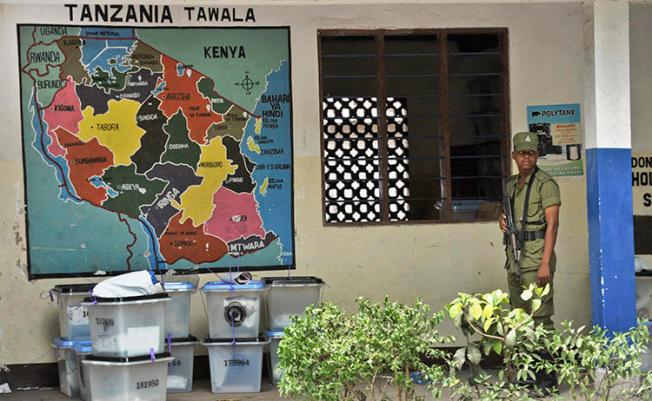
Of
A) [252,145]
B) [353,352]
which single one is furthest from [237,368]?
[353,352]

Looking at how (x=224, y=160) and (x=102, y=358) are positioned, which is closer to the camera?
(x=102, y=358)

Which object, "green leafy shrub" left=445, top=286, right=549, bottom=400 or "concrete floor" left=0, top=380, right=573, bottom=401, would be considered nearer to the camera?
"green leafy shrub" left=445, top=286, right=549, bottom=400

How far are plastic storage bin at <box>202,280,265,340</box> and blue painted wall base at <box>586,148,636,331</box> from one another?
2764 millimetres

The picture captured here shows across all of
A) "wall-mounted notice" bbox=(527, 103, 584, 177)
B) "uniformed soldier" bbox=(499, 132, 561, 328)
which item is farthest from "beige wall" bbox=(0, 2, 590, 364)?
"uniformed soldier" bbox=(499, 132, 561, 328)

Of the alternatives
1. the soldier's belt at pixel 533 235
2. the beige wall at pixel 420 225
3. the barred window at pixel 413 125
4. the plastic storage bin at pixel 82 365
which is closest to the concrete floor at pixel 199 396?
the plastic storage bin at pixel 82 365

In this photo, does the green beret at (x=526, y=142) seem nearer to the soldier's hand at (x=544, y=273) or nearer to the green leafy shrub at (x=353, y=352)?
the soldier's hand at (x=544, y=273)

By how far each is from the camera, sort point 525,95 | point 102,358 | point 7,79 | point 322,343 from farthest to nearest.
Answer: point 525,95
point 7,79
point 102,358
point 322,343

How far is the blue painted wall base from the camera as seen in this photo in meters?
8.64

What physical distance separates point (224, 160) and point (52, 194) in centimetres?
151

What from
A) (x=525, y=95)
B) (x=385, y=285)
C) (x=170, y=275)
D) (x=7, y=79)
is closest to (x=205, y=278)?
(x=170, y=275)

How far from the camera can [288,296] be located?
30.3 ft

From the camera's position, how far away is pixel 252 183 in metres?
9.80

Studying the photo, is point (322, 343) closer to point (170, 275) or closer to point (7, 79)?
point (170, 275)

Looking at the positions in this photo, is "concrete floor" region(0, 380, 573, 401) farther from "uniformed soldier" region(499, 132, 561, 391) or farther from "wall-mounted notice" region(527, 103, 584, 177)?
"wall-mounted notice" region(527, 103, 584, 177)
